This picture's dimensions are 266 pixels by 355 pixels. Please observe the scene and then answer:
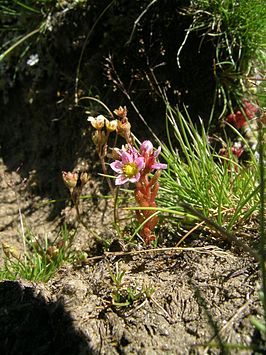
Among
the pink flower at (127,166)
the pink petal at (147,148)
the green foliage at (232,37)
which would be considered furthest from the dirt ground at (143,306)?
the green foliage at (232,37)

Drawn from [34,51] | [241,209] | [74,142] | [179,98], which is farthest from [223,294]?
[34,51]

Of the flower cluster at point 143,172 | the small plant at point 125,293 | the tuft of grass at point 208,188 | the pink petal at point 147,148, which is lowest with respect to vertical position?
the small plant at point 125,293

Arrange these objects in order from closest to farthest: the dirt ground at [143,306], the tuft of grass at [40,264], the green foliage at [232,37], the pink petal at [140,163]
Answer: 1. the dirt ground at [143,306]
2. the pink petal at [140,163]
3. the tuft of grass at [40,264]
4. the green foliage at [232,37]

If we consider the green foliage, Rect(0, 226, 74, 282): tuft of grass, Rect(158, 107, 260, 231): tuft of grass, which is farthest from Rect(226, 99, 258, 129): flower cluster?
Rect(0, 226, 74, 282): tuft of grass

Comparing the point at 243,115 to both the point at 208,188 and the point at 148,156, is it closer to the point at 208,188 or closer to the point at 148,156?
the point at 208,188

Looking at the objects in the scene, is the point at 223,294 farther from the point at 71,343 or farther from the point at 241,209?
the point at 71,343

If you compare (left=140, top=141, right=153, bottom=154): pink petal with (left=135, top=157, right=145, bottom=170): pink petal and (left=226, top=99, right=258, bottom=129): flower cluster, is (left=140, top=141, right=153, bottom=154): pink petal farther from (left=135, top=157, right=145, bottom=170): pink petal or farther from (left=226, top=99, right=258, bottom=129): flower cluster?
(left=226, top=99, right=258, bottom=129): flower cluster

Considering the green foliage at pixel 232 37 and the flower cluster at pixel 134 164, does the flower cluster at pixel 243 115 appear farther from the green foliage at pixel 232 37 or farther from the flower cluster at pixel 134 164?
the flower cluster at pixel 134 164

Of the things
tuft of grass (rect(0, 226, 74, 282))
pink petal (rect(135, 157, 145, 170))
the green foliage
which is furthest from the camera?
the green foliage
